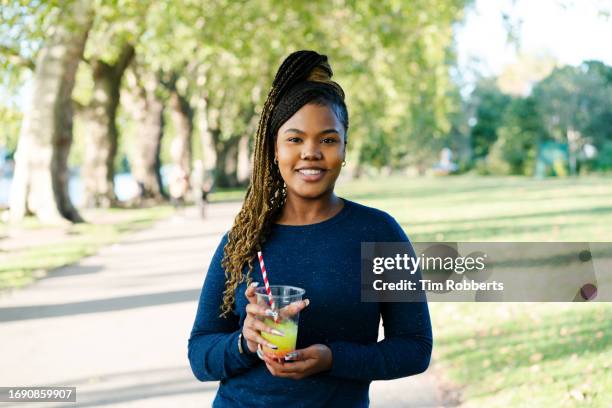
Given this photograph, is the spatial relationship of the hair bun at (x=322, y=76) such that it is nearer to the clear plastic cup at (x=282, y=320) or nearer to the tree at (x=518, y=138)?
the clear plastic cup at (x=282, y=320)

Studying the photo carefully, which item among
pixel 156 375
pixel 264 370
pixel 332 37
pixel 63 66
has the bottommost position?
pixel 156 375

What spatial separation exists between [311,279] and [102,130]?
25018 mm

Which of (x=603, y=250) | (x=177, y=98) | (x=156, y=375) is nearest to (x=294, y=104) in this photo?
(x=156, y=375)

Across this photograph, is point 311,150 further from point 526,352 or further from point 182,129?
point 182,129

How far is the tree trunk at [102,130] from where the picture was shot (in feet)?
84.5

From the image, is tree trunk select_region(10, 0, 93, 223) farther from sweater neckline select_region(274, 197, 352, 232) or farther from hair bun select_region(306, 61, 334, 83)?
sweater neckline select_region(274, 197, 352, 232)

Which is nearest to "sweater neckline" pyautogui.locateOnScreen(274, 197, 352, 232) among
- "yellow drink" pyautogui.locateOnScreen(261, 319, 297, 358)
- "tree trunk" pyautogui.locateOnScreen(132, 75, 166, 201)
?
"yellow drink" pyautogui.locateOnScreen(261, 319, 297, 358)

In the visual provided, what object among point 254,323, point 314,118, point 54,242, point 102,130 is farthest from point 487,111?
point 254,323

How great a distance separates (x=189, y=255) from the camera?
12.5m

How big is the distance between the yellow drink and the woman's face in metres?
0.43

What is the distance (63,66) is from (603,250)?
501 inches

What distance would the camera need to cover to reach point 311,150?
6.92ft

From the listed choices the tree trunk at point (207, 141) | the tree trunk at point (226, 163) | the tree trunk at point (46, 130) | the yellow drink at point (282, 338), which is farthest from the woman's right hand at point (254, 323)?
the tree trunk at point (226, 163)

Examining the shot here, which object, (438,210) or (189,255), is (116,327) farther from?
(438,210)
